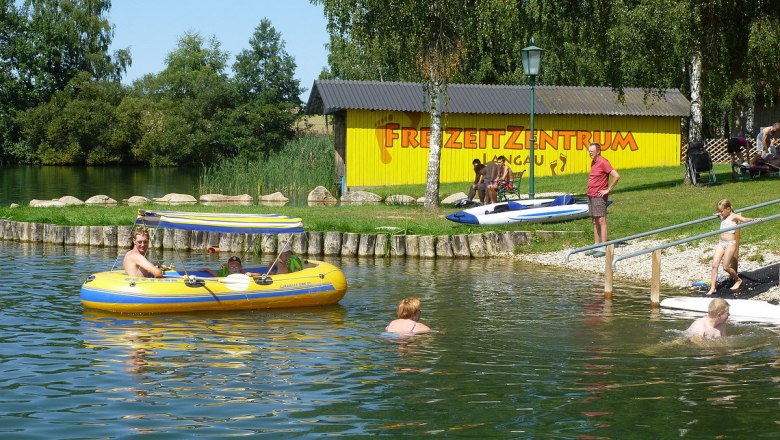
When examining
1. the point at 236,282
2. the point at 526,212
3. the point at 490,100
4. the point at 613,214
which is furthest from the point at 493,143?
the point at 236,282

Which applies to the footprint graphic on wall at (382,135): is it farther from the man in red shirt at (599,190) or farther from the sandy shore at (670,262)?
the man in red shirt at (599,190)

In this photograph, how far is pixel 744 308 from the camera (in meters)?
15.9

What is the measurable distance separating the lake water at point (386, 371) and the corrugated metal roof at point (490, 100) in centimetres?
2444

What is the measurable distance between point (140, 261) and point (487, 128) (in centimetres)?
2897

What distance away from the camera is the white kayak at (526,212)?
2577 cm

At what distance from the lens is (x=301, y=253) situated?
24.0 metres

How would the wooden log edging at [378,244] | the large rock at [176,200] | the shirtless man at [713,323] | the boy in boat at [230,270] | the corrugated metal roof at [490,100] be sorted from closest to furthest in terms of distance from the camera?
the shirtless man at [713,323]
the boy in boat at [230,270]
the wooden log edging at [378,244]
the large rock at [176,200]
the corrugated metal roof at [490,100]

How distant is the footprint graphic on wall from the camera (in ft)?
139

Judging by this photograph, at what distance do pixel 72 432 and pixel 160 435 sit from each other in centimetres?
85

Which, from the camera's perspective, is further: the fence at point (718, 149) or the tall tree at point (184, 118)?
the tall tree at point (184, 118)

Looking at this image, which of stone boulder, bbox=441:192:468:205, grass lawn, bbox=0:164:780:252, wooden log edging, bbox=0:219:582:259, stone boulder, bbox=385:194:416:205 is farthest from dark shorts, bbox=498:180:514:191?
wooden log edging, bbox=0:219:582:259

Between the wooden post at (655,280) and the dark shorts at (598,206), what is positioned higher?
the dark shorts at (598,206)

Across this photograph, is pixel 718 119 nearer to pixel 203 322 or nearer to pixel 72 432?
pixel 203 322

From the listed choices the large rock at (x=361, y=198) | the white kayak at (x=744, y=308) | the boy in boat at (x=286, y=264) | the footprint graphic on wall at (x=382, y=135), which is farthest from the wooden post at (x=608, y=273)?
the footprint graphic on wall at (x=382, y=135)
